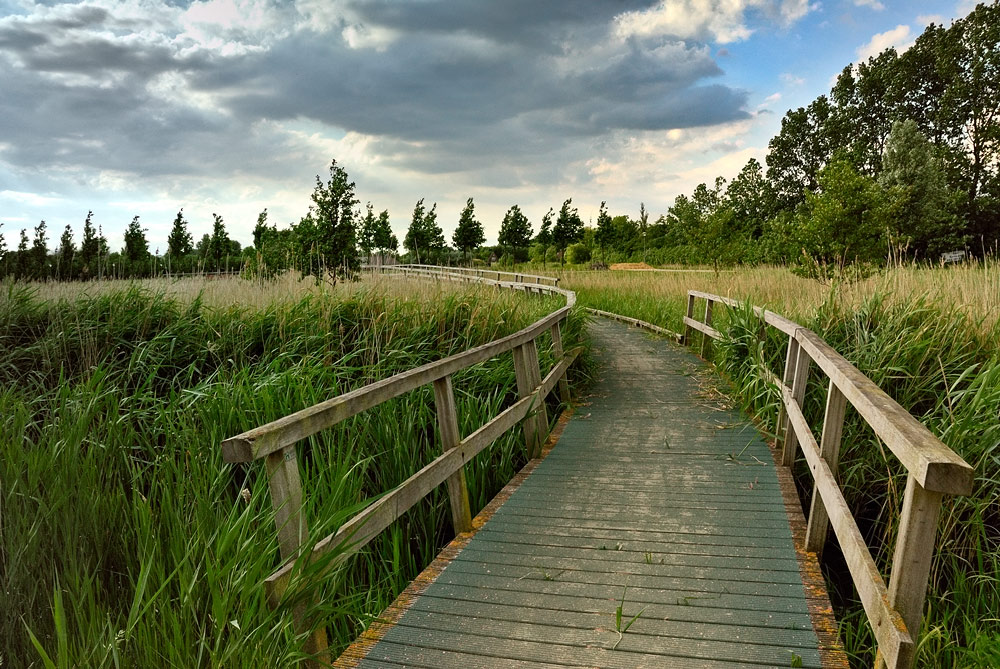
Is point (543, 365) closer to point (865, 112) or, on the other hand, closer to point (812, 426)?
point (812, 426)

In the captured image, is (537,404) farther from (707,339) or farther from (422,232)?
(422,232)

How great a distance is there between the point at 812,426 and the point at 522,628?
3.73 metres

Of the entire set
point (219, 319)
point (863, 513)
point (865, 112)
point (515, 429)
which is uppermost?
point (865, 112)

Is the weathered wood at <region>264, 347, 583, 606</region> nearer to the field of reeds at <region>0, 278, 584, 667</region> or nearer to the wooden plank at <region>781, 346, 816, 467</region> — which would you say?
the field of reeds at <region>0, 278, 584, 667</region>

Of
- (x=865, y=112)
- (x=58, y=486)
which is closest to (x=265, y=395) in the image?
(x=58, y=486)

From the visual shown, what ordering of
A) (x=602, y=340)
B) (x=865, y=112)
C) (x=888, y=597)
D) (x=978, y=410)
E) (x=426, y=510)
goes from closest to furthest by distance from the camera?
(x=888, y=597)
(x=978, y=410)
(x=426, y=510)
(x=602, y=340)
(x=865, y=112)

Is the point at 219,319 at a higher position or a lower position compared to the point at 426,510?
higher

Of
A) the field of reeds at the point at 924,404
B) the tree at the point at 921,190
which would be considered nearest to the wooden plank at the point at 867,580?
the field of reeds at the point at 924,404

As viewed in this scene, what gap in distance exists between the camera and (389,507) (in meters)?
3.32

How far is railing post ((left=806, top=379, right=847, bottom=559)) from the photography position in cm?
378

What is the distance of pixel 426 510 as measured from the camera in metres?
4.90

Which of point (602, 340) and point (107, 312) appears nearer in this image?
point (107, 312)

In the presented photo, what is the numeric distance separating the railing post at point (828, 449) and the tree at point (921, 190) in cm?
3296

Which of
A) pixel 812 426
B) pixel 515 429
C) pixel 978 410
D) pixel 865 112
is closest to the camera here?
pixel 978 410
